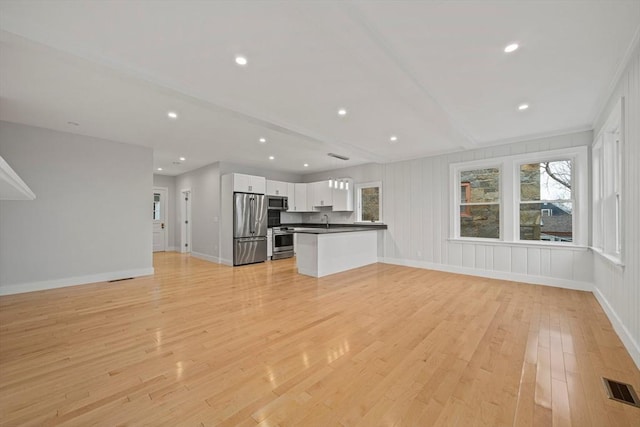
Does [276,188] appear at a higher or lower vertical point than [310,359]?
higher

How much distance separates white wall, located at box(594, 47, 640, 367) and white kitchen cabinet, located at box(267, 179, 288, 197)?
22.6 feet

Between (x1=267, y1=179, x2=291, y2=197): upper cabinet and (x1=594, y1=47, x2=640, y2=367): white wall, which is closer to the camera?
(x1=594, y1=47, x2=640, y2=367): white wall

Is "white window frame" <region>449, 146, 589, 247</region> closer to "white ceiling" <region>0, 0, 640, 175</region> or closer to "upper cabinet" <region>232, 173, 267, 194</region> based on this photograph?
"white ceiling" <region>0, 0, 640, 175</region>

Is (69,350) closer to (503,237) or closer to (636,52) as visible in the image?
(636,52)

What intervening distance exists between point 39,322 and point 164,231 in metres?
6.52

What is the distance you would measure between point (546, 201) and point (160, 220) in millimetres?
10686

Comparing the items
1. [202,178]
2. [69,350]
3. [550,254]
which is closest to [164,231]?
[202,178]

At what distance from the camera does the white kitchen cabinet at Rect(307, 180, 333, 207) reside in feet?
26.0

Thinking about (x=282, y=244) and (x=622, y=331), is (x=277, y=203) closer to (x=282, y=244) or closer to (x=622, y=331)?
(x=282, y=244)

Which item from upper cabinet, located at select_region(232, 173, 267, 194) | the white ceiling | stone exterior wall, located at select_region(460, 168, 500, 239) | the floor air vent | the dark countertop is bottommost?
the floor air vent

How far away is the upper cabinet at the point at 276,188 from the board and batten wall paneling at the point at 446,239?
3.13 meters

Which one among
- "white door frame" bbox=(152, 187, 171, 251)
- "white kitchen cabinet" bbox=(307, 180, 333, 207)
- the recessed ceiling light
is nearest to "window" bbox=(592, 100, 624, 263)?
the recessed ceiling light

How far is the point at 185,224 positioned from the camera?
29.6 feet

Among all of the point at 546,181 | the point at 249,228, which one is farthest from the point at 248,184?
the point at 546,181
